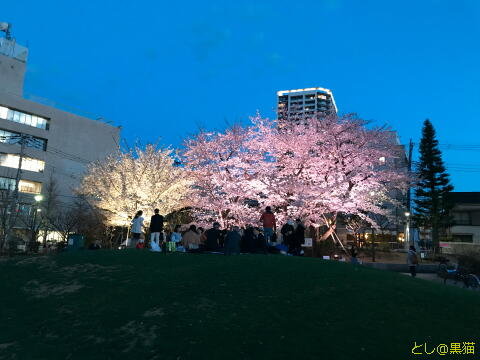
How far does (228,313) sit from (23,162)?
49.4 m

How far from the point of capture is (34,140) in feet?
162

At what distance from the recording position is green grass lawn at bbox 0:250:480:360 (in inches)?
A: 261

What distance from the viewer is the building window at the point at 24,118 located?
47.0m

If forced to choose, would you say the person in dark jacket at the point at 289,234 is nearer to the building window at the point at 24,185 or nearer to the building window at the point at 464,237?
the building window at the point at 24,185

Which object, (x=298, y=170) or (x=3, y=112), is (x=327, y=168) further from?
(x=3, y=112)

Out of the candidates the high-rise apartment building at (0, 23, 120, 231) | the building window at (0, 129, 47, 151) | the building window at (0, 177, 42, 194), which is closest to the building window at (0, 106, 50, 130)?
the high-rise apartment building at (0, 23, 120, 231)

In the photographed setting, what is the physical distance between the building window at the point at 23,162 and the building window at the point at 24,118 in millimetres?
4594

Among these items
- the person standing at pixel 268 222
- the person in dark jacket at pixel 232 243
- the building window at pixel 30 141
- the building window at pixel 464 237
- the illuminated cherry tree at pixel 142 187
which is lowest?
the person in dark jacket at pixel 232 243

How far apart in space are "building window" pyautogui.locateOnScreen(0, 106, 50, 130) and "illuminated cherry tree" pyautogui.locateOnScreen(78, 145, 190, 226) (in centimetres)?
2444

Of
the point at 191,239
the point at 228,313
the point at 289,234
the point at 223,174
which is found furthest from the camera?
the point at 223,174

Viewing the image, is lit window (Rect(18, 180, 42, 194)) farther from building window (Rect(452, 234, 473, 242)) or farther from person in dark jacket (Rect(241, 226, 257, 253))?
building window (Rect(452, 234, 473, 242))

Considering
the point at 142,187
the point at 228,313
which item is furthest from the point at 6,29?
the point at 228,313

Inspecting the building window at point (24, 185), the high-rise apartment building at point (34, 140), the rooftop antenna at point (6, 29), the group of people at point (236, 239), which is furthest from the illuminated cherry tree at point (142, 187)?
the rooftop antenna at point (6, 29)

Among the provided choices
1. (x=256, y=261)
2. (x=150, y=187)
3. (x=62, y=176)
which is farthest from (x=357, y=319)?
(x=62, y=176)
